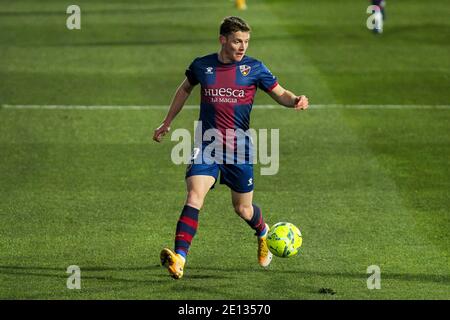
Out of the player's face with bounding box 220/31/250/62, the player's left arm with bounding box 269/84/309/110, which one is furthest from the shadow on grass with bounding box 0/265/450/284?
the player's face with bounding box 220/31/250/62

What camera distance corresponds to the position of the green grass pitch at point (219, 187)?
1193 centimetres

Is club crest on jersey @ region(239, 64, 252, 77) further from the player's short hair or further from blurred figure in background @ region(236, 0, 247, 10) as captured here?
blurred figure in background @ region(236, 0, 247, 10)

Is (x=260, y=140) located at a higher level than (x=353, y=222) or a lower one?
higher

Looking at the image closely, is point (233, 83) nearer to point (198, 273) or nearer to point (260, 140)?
point (198, 273)

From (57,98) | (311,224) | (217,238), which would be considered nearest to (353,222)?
(311,224)

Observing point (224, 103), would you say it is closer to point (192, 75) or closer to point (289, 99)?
point (192, 75)

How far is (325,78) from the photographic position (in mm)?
23531

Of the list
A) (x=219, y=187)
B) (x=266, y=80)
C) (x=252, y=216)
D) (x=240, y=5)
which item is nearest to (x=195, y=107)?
(x=219, y=187)

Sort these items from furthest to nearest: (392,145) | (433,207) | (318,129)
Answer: (318,129)
(392,145)
(433,207)

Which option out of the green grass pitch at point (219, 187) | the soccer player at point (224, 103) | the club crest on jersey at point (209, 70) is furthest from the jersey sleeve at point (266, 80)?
the green grass pitch at point (219, 187)

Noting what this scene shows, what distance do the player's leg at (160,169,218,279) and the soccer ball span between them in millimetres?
859

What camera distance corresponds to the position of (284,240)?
12.1 meters
